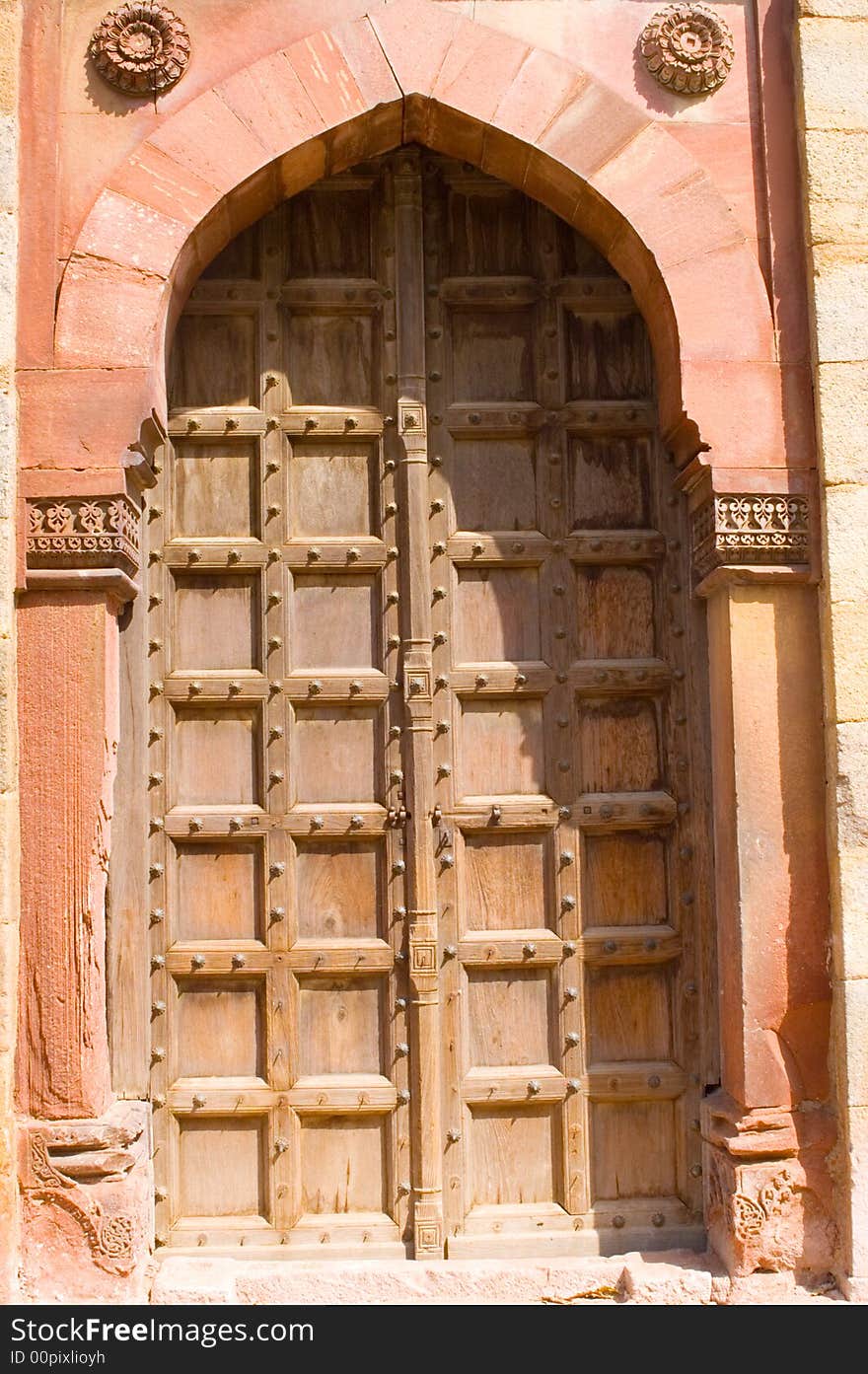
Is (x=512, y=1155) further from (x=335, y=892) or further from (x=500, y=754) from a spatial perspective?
(x=500, y=754)

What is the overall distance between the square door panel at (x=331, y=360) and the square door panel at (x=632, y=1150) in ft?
7.78

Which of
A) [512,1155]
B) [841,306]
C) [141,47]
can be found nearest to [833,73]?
Result: [841,306]

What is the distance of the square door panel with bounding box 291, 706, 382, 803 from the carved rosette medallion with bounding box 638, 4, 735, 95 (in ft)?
6.89

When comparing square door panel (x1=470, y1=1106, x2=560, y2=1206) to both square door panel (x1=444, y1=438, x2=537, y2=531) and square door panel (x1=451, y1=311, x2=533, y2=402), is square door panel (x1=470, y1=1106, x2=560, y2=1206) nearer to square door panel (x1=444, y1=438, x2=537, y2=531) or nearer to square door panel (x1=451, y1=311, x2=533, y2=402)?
square door panel (x1=444, y1=438, x2=537, y2=531)

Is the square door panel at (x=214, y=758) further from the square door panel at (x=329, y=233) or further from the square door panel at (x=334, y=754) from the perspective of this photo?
the square door panel at (x=329, y=233)

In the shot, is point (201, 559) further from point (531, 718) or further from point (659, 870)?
point (659, 870)

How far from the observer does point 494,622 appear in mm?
3791

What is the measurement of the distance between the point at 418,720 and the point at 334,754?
0.94 ft

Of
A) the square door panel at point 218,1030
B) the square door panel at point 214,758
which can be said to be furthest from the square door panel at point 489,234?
the square door panel at point 218,1030

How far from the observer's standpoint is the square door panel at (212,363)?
3.82 m

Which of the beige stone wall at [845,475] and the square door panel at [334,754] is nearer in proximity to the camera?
the beige stone wall at [845,475]

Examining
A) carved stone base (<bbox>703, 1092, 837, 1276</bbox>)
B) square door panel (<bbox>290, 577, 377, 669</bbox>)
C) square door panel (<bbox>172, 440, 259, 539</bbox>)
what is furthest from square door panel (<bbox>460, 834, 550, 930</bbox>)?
square door panel (<bbox>172, 440, 259, 539</bbox>)

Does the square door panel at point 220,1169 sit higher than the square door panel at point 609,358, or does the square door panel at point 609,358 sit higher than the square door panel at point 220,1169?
the square door panel at point 609,358

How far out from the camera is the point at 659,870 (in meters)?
3.75
